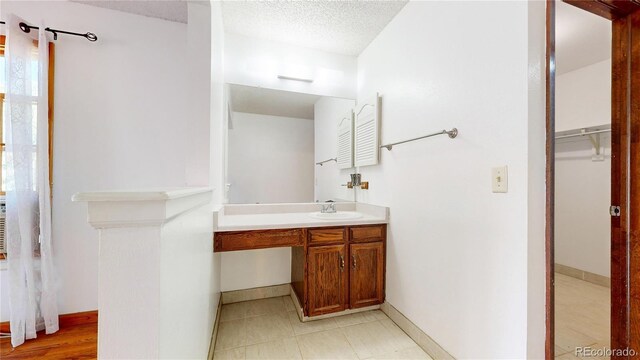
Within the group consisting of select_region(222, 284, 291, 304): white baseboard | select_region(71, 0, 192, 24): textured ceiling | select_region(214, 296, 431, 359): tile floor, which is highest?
select_region(71, 0, 192, 24): textured ceiling

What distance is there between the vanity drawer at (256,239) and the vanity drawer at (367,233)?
40 cm

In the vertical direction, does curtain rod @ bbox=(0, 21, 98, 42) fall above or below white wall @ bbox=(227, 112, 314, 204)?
above

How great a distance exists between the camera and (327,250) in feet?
6.06

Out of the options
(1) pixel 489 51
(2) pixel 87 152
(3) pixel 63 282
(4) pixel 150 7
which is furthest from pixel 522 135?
(3) pixel 63 282

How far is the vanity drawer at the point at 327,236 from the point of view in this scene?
1.82m

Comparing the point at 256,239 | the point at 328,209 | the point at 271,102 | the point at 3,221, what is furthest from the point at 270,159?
the point at 3,221

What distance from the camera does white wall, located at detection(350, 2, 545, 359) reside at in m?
1.05

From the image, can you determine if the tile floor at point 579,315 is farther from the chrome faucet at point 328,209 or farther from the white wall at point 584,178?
the chrome faucet at point 328,209

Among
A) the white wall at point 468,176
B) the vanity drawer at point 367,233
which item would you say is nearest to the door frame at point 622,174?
the white wall at point 468,176

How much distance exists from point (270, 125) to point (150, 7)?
3.94 feet

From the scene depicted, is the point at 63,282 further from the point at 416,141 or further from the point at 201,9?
the point at 416,141

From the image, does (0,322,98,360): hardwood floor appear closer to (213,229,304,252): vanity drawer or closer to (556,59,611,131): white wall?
(213,229,304,252): vanity drawer

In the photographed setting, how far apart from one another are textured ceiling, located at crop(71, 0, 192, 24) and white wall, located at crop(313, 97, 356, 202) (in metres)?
1.28

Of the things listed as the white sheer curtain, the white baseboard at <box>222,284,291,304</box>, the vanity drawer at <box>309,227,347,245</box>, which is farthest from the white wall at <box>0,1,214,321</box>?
the vanity drawer at <box>309,227,347,245</box>
